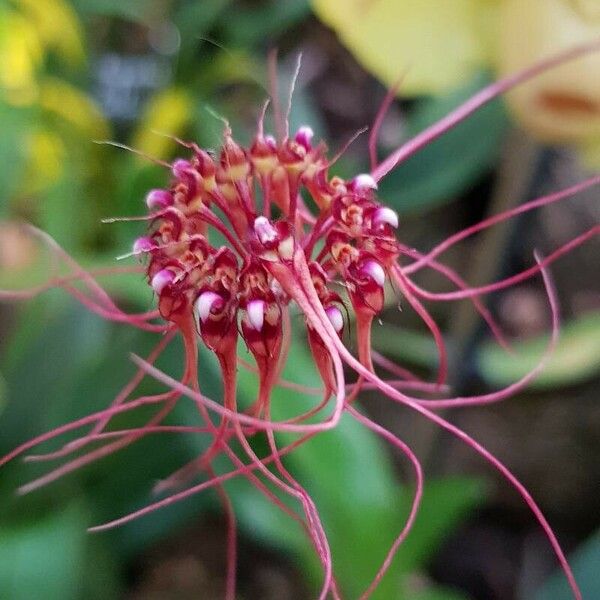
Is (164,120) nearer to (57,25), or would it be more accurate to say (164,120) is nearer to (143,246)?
(57,25)

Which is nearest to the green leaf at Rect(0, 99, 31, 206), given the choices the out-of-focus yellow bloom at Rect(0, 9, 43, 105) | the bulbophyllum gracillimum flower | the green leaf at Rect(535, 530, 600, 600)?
the out-of-focus yellow bloom at Rect(0, 9, 43, 105)

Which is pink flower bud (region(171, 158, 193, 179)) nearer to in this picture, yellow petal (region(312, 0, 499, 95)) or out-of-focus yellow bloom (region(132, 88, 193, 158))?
yellow petal (region(312, 0, 499, 95))

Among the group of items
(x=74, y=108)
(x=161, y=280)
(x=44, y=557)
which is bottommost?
(x=44, y=557)

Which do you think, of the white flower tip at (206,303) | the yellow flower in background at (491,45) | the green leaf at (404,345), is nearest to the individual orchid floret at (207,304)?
the white flower tip at (206,303)

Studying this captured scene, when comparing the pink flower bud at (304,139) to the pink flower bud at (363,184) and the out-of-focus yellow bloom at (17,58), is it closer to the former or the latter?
the pink flower bud at (363,184)

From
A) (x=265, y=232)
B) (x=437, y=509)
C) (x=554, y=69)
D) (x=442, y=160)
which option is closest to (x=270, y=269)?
(x=265, y=232)

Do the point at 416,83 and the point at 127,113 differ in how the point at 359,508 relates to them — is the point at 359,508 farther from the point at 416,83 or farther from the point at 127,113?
the point at 127,113
